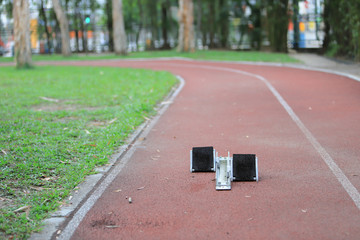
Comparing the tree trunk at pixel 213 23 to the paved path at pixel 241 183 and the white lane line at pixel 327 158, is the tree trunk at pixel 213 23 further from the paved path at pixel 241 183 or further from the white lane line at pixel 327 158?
the paved path at pixel 241 183

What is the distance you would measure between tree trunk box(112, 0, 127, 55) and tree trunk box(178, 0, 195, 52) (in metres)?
4.15

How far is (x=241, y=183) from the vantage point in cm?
659

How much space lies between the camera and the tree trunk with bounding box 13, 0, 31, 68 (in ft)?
80.7

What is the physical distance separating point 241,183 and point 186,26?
3178 centimetres

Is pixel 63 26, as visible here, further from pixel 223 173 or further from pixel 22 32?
pixel 223 173

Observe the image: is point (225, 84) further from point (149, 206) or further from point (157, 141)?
point (149, 206)

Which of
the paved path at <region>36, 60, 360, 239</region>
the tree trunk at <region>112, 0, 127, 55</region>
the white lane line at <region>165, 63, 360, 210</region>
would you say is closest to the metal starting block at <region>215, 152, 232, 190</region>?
the paved path at <region>36, 60, 360, 239</region>

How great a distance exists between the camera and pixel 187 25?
123 feet

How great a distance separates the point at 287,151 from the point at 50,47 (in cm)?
4640

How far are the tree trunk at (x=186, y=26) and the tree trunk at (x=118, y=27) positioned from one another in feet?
13.6

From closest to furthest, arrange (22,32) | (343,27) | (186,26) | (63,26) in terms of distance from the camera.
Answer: (22,32) < (343,27) < (186,26) < (63,26)

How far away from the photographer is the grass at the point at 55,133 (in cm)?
605

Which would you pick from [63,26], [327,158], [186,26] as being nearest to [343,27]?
[186,26]

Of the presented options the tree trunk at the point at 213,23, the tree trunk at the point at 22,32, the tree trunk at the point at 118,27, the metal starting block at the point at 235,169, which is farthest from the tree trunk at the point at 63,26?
the metal starting block at the point at 235,169
